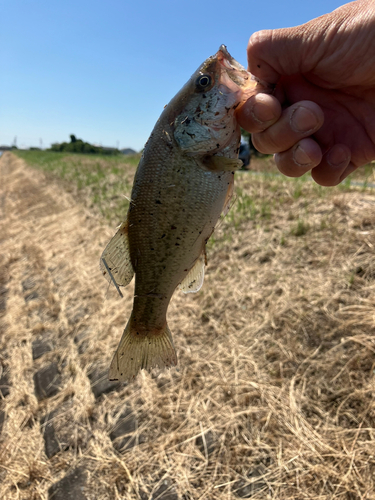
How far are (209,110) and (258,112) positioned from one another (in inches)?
12.9

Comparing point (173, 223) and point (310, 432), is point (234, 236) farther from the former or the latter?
point (173, 223)

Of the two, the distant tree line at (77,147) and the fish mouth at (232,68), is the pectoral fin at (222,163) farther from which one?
the distant tree line at (77,147)

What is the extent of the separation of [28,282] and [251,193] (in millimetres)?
4983

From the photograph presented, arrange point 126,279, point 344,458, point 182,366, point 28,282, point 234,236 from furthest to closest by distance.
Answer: point 28,282
point 234,236
point 182,366
point 344,458
point 126,279

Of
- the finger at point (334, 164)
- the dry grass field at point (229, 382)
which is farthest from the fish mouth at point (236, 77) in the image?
the dry grass field at point (229, 382)

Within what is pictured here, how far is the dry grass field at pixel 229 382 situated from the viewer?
2.72 m

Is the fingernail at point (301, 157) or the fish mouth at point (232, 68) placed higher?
the fish mouth at point (232, 68)

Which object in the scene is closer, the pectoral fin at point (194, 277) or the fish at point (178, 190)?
the fish at point (178, 190)

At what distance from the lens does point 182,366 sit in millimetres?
3768

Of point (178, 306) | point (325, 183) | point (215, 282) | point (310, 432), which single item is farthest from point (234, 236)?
point (310, 432)

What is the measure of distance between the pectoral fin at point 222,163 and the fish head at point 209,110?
63 mm

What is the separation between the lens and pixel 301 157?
2.23 meters

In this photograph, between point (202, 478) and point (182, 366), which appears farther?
point (182, 366)

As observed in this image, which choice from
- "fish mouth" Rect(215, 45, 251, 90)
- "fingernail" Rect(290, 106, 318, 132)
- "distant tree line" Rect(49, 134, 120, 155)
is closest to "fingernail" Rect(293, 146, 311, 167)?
"fingernail" Rect(290, 106, 318, 132)
